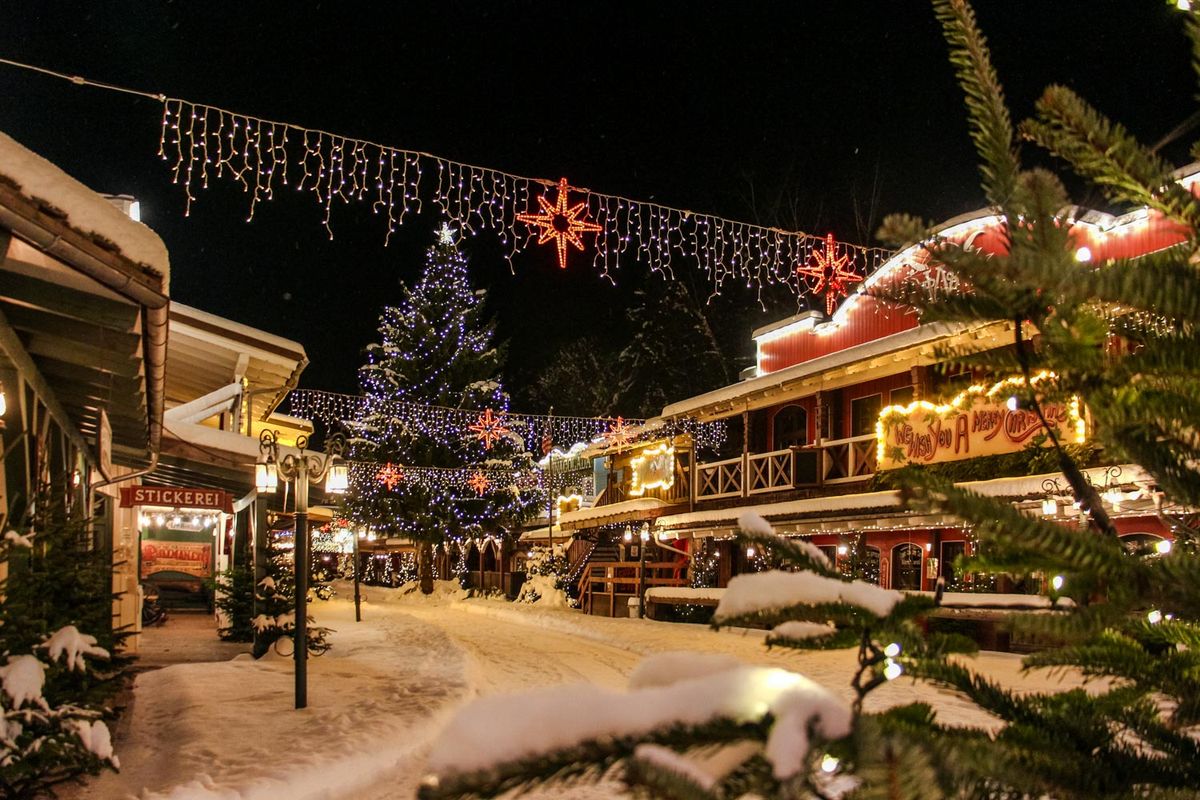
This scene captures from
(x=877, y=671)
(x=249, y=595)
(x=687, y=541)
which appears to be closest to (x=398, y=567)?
(x=687, y=541)

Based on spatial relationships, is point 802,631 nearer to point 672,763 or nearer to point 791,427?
point 672,763

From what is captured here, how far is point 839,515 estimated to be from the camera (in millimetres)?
20281

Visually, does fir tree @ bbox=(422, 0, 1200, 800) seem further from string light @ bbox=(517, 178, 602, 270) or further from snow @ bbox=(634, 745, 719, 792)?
string light @ bbox=(517, 178, 602, 270)

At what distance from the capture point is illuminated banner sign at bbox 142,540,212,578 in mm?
23109

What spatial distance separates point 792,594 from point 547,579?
34.5 m

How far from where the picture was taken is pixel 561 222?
13.9m

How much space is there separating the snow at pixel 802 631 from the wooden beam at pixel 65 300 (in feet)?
16.1

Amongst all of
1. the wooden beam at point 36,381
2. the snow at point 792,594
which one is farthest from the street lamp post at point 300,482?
the snow at point 792,594

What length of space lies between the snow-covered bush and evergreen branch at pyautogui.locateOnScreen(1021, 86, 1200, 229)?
32.4m

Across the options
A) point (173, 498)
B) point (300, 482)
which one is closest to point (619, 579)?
point (173, 498)

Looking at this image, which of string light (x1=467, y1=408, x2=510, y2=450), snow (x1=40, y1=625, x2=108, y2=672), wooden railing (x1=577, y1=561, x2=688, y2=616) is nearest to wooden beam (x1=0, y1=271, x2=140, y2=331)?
snow (x1=40, y1=625, x2=108, y2=672)

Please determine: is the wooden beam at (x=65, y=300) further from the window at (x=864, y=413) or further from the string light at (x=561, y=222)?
the window at (x=864, y=413)

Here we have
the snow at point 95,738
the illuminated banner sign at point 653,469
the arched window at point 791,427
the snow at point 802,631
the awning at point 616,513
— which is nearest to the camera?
the snow at point 802,631

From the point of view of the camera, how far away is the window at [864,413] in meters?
22.8
